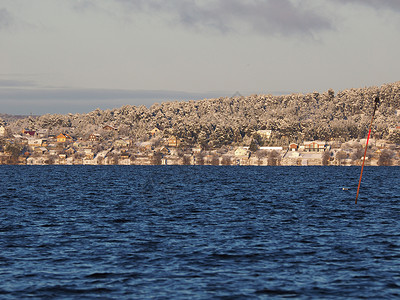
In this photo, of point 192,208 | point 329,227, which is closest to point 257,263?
point 329,227

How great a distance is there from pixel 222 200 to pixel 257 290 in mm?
53704

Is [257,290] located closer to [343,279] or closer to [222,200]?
[343,279]

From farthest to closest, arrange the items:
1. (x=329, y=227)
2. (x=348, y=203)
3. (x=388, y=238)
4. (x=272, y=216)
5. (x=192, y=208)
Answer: (x=348, y=203)
(x=192, y=208)
(x=272, y=216)
(x=329, y=227)
(x=388, y=238)

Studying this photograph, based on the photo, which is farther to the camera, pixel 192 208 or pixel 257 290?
pixel 192 208

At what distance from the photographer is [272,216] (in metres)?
61.2

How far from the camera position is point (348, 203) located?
77812 mm

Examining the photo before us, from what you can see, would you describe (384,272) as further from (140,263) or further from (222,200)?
(222,200)

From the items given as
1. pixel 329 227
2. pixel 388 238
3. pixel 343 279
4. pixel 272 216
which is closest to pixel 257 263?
pixel 343 279

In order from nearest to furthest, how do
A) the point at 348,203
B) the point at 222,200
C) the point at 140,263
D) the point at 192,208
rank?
the point at 140,263 → the point at 192,208 → the point at 348,203 → the point at 222,200

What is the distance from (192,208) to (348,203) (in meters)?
21.2

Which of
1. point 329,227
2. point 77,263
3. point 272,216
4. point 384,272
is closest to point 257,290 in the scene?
point 384,272

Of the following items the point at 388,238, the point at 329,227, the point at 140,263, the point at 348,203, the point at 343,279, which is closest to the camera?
the point at 343,279

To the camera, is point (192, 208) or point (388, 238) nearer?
point (388, 238)

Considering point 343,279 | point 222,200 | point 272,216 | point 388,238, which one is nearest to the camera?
Answer: point 343,279
